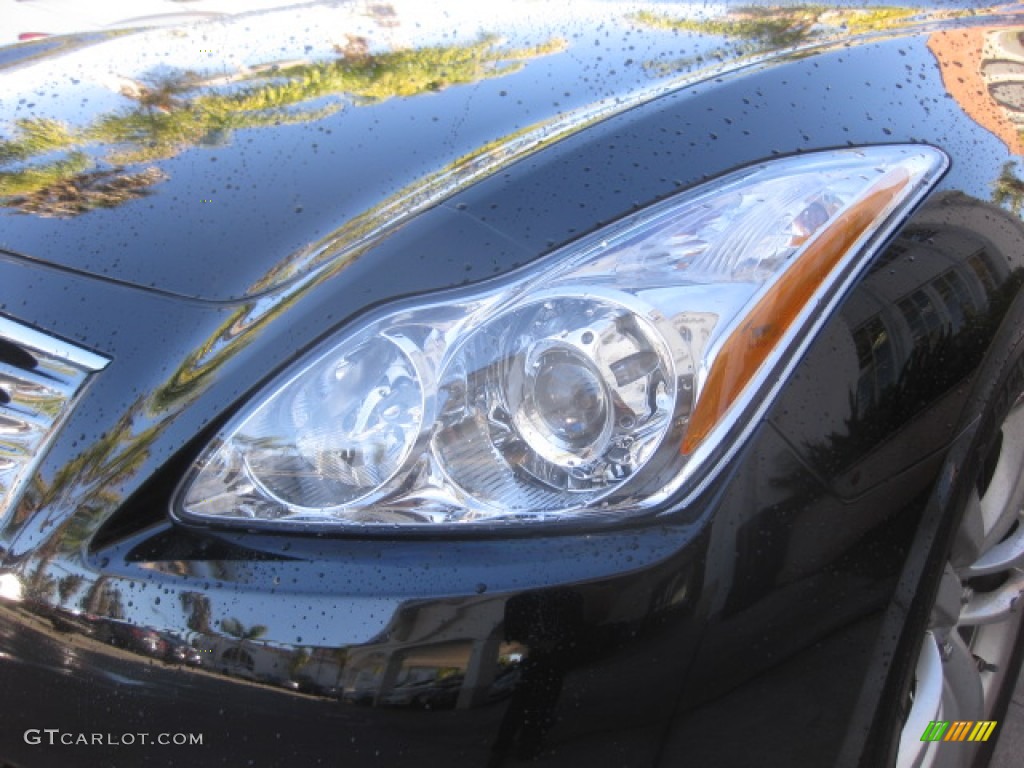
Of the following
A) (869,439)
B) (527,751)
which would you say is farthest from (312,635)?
(869,439)

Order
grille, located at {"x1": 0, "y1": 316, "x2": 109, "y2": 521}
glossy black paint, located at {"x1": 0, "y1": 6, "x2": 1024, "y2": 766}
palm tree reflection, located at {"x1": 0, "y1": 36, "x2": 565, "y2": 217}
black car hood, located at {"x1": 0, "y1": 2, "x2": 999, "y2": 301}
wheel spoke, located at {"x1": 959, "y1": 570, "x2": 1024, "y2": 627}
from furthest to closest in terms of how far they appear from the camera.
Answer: wheel spoke, located at {"x1": 959, "y1": 570, "x2": 1024, "y2": 627} → palm tree reflection, located at {"x1": 0, "y1": 36, "x2": 565, "y2": 217} → black car hood, located at {"x1": 0, "y1": 2, "x2": 999, "y2": 301} → grille, located at {"x1": 0, "y1": 316, "x2": 109, "y2": 521} → glossy black paint, located at {"x1": 0, "y1": 6, "x2": 1024, "y2": 766}

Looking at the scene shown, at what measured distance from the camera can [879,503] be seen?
4.21 feet

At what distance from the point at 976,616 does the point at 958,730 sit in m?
0.20

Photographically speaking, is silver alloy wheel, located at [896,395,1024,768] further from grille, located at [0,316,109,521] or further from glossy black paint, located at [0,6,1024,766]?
grille, located at [0,316,109,521]

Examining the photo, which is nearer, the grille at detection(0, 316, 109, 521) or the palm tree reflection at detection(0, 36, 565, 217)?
the grille at detection(0, 316, 109, 521)

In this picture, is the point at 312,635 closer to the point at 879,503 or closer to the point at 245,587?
the point at 245,587

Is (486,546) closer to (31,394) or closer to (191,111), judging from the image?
(31,394)

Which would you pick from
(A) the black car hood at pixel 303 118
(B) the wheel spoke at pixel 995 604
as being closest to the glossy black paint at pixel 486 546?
(A) the black car hood at pixel 303 118

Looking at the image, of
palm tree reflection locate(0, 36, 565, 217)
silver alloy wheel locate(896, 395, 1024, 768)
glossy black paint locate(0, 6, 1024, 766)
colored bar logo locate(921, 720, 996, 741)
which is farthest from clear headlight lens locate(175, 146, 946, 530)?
colored bar logo locate(921, 720, 996, 741)

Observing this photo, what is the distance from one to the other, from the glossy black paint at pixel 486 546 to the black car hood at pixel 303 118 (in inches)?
0.5

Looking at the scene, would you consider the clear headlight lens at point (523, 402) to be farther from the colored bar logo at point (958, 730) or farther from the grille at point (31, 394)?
the colored bar logo at point (958, 730)

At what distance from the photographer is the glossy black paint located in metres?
1.07

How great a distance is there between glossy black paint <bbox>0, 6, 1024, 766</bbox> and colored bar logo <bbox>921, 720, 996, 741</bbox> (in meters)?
0.33

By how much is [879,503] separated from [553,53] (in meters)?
0.87
